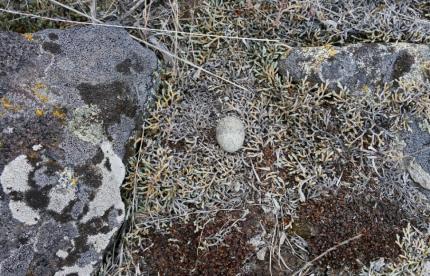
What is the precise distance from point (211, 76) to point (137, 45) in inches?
22.7

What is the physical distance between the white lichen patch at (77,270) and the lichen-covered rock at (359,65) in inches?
75.0

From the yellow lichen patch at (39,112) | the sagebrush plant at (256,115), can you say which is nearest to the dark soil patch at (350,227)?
the sagebrush plant at (256,115)

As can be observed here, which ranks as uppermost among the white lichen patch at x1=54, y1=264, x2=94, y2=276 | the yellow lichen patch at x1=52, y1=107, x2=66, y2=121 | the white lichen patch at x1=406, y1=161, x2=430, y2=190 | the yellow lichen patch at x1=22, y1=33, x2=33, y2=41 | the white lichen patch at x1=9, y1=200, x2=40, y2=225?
the yellow lichen patch at x1=22, y1=33, x2=33, y2=41

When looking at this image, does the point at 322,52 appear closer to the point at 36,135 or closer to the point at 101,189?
the point at 101,189

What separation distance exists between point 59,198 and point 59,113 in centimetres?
55

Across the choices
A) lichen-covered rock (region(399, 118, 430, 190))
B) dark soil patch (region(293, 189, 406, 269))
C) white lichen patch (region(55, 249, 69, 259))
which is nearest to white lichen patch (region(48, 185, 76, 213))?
white lichen patch (region(55, 249, 69, 259))

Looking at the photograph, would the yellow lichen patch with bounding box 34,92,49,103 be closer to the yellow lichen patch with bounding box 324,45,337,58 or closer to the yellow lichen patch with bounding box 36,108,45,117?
the yellow lichen patch with bounding box 36,108,45,117

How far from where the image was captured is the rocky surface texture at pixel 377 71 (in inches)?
138

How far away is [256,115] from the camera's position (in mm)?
3557

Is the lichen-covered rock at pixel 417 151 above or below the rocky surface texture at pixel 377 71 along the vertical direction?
below

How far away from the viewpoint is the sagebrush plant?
336 centimetres

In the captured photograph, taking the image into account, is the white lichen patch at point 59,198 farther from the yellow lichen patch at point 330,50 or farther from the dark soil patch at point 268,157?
the yellow lichen patch at point 330,50

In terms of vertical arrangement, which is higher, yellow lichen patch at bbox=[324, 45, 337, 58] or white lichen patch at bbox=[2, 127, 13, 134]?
yellow lichen patch at bbox=[324, 45, 337, 58]

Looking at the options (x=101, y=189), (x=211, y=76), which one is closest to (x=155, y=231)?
(x=101, y=189)
